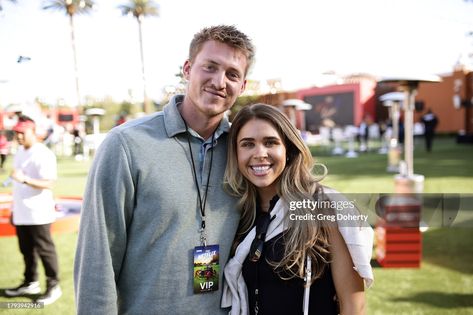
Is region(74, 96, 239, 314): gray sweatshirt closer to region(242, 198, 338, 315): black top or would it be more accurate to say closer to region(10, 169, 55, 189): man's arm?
region(242, 198, 338, 315): black top

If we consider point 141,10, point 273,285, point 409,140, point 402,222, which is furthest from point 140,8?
point 409,140

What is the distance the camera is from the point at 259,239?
4.32ft

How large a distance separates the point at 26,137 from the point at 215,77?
206 cm

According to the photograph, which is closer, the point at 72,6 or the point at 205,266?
the point at 205,266

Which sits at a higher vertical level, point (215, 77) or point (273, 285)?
point (215, 77)

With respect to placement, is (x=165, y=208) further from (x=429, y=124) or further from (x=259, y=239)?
(x=429, y=124)

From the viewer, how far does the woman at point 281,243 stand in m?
1.29

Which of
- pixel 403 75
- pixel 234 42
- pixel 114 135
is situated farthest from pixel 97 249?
pixel 403 75

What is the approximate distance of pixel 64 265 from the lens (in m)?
3.52

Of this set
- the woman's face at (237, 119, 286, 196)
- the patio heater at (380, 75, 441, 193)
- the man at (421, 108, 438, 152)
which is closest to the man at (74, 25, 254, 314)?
the woman's face at (237, 119, 286, 196)

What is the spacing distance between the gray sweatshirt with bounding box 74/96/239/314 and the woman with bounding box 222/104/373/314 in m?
0.08

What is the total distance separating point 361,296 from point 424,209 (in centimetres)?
51

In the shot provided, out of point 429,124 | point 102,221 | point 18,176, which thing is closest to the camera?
point 102,221

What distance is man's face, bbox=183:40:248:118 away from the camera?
50.8 inches
